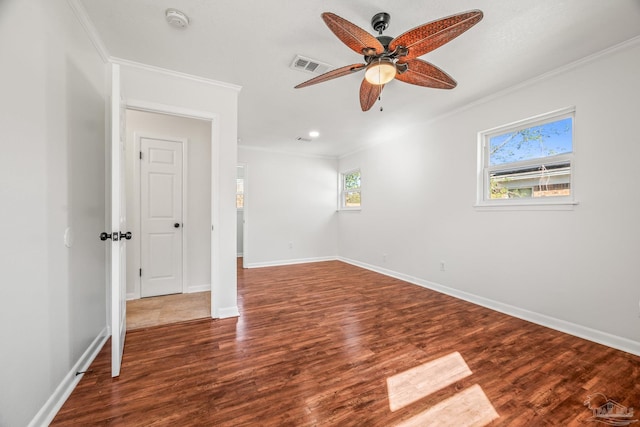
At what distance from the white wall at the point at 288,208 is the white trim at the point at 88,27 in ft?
9.90

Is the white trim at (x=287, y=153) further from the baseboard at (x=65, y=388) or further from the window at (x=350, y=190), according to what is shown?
the baseboard at (x=65, y=388)

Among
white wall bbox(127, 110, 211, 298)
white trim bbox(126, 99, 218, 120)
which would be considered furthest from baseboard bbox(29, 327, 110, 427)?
white trim bbox(126, 99, 218, 120)

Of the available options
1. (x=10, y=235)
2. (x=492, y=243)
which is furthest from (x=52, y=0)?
(x=492, y=243)

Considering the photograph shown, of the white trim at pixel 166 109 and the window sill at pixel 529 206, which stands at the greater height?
the white trim at pixel 166 109

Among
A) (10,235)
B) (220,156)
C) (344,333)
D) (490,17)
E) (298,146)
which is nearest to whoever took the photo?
(10,235)

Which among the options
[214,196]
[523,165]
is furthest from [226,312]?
[523,165]

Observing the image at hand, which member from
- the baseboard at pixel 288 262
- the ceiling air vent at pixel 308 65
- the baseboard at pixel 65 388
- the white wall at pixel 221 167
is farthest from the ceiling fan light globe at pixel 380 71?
the baseboard at pixel 288 262

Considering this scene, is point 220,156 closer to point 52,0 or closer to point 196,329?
point 52,0

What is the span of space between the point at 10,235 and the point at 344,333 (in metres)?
2.31

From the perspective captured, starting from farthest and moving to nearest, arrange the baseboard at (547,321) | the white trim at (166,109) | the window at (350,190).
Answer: the window at (350,190) < the white trim at (166,109) < the baseboard at (547,321)

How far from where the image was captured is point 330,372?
1.76 meters

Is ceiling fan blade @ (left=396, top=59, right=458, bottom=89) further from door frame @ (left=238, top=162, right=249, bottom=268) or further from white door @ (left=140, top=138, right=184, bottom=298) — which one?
door frame @ (left=238, top=162, right=249, bottom=268)

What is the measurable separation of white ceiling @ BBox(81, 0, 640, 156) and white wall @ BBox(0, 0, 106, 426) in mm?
495

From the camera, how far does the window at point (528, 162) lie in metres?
2.47
